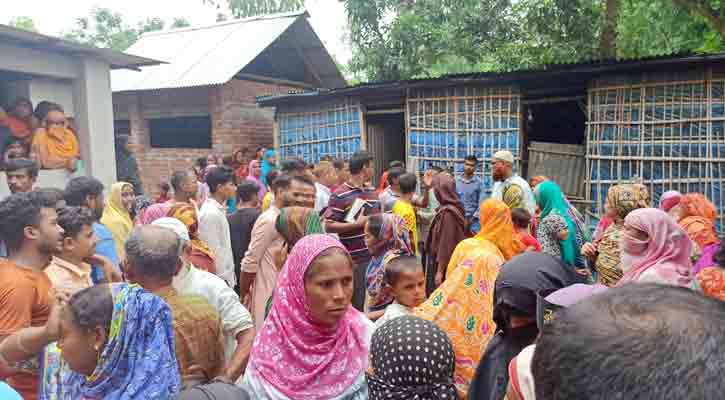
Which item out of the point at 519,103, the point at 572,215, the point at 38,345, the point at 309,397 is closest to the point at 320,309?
the point at 309,397

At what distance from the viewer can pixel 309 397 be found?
2.05 meters

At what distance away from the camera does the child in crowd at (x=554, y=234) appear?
489 cm

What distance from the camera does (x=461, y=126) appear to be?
9.70 metres

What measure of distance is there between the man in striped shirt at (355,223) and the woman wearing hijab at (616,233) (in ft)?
6.12

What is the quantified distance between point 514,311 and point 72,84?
782 centimetres

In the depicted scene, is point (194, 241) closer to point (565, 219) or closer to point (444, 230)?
point (444, 230)

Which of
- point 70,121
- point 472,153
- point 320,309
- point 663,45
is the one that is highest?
point 663,45

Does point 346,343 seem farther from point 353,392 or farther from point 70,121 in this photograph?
point 70,121

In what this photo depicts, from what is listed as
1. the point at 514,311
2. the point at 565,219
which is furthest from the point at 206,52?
the point at 514,311

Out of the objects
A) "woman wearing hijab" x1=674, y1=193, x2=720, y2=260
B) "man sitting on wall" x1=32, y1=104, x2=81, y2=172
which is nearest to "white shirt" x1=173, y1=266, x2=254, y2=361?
"woman wearing hijab" x1=674, y1=193, x2=720, y2=260

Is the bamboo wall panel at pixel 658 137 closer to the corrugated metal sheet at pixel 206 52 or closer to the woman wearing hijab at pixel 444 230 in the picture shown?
the woman wearing hijab at pixel 444 230

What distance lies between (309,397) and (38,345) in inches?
38.7

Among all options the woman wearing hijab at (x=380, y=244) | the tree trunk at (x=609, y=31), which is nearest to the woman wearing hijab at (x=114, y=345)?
the woman wearing hijab at (x=380, y=244)

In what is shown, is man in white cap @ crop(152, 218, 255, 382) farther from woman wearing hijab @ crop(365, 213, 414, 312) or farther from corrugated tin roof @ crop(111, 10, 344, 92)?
corrugated tin roof @ crop(111, 10, 344, 92)
